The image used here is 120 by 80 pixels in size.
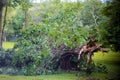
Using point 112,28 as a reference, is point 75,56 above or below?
below

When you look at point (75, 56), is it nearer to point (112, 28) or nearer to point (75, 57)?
point (75, 57)

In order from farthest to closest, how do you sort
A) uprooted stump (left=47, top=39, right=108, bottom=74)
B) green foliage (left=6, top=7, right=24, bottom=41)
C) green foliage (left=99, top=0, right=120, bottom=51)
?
green foliage (left=6, top=7, right=24, bottom=41) < uprooted stump (left=47, top=39, right=108, bottom=74) < green foliage (left=99, top=0, right=120, bottom=51)

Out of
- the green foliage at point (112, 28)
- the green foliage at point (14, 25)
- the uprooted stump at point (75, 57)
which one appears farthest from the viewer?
the green foliage at point (14, 25)

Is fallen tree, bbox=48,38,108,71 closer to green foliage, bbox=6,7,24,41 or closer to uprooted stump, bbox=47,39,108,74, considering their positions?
uprooted stump, bbox=47,39,108,74

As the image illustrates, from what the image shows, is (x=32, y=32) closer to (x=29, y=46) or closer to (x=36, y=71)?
(x=29, y=46)

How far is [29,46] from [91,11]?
1.73 m

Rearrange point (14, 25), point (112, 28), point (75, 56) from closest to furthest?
point (112, 28) < point (75, 56) < point (14, 25)

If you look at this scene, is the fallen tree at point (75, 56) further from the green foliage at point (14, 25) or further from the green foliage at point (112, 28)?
the green foliage at point (14, 25)

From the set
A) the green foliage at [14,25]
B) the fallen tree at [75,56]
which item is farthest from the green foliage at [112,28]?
the green foliage at [14,25]

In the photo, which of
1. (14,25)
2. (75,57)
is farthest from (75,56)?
(14,25)

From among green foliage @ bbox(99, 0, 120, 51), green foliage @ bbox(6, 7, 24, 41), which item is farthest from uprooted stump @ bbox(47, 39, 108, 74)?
green foliage @ bbox(6, 7, 24, 41)

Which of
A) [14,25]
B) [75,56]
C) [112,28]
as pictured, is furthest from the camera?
[14,25]

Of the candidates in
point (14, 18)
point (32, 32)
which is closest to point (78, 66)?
point (32, 32)

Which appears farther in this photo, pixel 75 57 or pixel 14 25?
pixel 14 25
